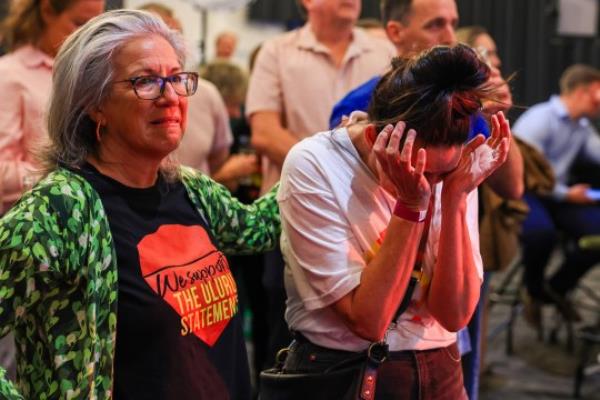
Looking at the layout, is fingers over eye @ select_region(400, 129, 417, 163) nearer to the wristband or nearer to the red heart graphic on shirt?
the wristband

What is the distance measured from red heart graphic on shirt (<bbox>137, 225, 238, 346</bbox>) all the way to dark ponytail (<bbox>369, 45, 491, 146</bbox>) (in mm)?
386

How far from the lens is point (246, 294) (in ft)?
14.0

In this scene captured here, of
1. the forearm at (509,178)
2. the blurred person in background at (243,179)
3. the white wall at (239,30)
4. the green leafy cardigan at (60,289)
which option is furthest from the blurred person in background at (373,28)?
the white wall at (239,30)

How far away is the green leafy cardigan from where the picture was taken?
1.56 meters

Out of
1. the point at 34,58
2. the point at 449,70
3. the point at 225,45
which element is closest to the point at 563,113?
the point at 225,45

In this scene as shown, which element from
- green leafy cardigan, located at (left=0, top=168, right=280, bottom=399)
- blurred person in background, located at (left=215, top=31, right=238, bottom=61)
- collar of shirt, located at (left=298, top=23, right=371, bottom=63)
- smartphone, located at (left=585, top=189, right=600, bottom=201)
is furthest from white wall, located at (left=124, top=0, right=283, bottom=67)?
green leafy cardigan, located at (left=0, top=168, right=280, bottom=399)

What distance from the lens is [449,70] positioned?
1782mm

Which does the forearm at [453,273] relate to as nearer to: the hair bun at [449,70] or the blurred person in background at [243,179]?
the hair bun at [449,70]

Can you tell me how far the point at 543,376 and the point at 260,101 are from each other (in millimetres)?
2476

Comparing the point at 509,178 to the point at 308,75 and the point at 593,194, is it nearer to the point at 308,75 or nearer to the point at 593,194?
the point at 308,75

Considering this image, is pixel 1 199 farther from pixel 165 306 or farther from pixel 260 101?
pixel 165 306

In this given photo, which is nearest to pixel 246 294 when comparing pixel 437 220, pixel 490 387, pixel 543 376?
pixel 490 387

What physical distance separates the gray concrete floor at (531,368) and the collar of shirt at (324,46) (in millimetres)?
1971

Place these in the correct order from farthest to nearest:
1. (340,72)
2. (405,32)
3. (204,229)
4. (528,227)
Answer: (528,227)
(340,72)
(405,32)
(204,229)
